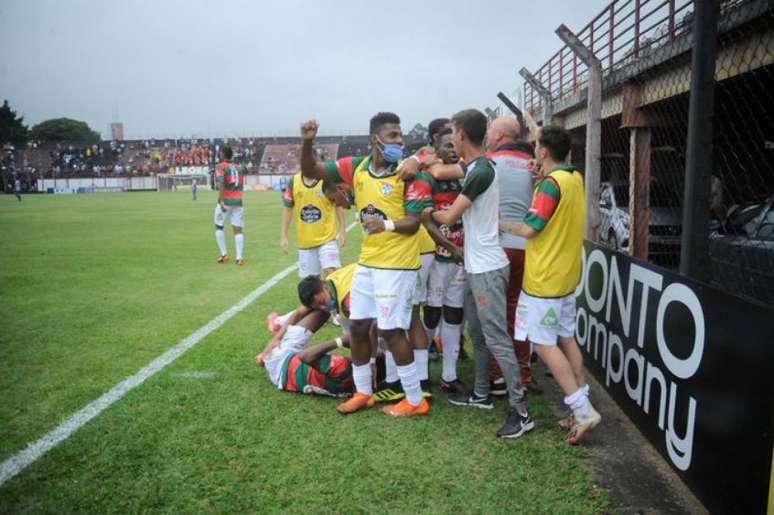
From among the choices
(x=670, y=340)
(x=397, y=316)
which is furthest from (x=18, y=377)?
(x=670, y=340)

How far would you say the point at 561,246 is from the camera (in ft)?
11.6

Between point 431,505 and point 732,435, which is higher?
point 732,435

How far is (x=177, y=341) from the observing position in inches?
221

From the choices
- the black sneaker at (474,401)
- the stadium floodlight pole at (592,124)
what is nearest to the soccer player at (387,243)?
the black sneaker at (474,401)

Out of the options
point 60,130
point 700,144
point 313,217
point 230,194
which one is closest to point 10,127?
point 60,130

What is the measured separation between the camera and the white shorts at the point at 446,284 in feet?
14.6

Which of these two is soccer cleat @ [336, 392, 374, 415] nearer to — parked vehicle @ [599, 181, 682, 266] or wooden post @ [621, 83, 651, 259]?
wooden post @ [621, 83, 651, 259]

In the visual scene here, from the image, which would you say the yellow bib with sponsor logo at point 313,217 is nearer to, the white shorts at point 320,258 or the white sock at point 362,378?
the white shorts at point 320,258

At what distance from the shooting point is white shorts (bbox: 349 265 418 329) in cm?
382

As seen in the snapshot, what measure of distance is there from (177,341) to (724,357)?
483cm

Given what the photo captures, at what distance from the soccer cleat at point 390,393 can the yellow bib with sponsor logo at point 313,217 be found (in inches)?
105

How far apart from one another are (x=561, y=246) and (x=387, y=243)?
116 centimetres

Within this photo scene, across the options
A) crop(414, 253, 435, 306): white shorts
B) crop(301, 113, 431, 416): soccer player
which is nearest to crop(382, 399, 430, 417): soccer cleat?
crop(301, 113, 431, 416): soccer player

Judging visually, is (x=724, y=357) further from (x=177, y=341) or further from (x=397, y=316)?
(x=177, y=341)
